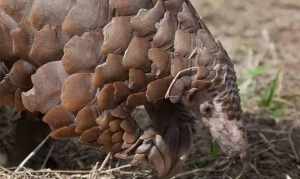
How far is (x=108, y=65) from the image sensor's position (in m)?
2.34

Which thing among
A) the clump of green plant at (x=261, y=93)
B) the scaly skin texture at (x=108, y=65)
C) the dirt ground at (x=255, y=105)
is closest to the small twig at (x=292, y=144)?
the dirt ground at (x=255, y=105)

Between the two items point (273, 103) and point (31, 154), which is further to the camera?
point (273, 103)

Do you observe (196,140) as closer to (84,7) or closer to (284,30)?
(84,7)

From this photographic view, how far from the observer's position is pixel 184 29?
7.98 ft

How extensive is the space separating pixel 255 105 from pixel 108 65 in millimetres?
1886

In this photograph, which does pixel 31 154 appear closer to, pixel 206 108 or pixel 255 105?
pixel 206 108

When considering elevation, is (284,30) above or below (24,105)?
below

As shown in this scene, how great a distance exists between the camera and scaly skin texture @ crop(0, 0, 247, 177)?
2.34 m

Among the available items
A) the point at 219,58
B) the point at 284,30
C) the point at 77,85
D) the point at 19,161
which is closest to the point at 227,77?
the point at 219,58

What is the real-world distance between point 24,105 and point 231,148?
74 cm

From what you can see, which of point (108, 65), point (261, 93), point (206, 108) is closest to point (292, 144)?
point (261, 93)

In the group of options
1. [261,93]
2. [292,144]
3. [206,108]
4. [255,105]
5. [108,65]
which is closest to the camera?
[108,65]

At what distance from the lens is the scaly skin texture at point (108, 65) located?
7.66 ft

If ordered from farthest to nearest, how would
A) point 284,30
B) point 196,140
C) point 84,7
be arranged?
1. point 284,30
2. point 196,140
3. point 84,7
